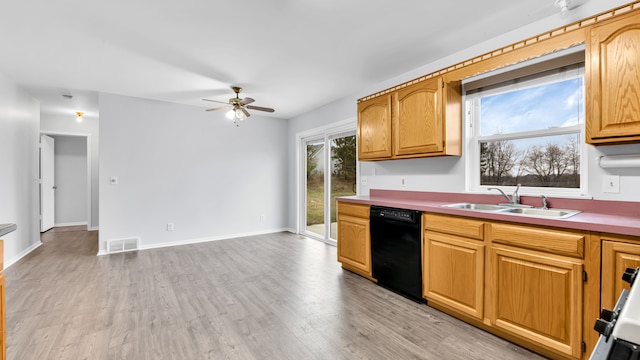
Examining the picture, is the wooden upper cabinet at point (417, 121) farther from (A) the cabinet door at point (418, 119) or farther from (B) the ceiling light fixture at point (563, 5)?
(B) the ceiling light fixture at point (563, 5)

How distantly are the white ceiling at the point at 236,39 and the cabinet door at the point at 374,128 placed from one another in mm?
423

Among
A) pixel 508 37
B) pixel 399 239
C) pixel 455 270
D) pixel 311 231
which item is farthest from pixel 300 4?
pixel 311 231

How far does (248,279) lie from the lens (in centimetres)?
330

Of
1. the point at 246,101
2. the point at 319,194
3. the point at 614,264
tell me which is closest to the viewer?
the point at 614,264

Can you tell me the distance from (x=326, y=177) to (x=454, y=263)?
121 inches

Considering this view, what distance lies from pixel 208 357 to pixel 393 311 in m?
1.50

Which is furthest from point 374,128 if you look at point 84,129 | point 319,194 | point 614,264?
point 84,129

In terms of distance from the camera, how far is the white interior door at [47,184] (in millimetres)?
6035

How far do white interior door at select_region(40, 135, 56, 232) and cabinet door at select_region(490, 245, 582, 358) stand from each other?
8039mm

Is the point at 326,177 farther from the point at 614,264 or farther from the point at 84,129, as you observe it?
the point at 84,129

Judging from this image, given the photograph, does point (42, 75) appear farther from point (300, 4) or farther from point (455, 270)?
point (455, 270)

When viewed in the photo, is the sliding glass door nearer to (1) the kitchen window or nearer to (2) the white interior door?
(1) the kitchen window

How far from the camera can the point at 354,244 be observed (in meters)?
3.43

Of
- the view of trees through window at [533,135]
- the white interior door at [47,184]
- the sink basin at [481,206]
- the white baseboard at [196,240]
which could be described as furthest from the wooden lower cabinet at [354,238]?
the white interior door at [47,184]
